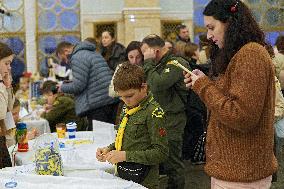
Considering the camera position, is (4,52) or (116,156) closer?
(116,156)

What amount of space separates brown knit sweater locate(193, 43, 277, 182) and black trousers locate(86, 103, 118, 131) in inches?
110

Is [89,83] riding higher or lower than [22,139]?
higher

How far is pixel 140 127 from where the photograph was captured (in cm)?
251

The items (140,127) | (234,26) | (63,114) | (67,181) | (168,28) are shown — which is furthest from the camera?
(168,28)

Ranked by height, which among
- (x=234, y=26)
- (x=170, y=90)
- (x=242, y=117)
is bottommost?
(x=170, y=90)

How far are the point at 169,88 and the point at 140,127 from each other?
1.59 metres

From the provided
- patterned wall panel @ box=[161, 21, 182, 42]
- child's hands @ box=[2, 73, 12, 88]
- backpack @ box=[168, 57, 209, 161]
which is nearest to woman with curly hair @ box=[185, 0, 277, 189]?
child's hands @ box=[2, 73, 12, 88]

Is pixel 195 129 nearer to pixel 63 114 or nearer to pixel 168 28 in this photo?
pixel 63 114

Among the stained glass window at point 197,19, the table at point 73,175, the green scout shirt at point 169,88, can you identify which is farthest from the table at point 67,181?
the stained glass window at point 197,19

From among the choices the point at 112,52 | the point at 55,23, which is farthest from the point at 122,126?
the point at 55,23

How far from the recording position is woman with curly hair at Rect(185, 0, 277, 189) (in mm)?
1870

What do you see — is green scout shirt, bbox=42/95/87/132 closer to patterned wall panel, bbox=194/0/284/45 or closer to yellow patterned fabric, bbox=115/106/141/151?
yellow patterned fabric, bbox=115/106/141/151

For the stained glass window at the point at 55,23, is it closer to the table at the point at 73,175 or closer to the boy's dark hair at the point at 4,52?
the boy's dark hair at the point at 4,52

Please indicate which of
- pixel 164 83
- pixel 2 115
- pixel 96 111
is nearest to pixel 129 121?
pixel 2 115
